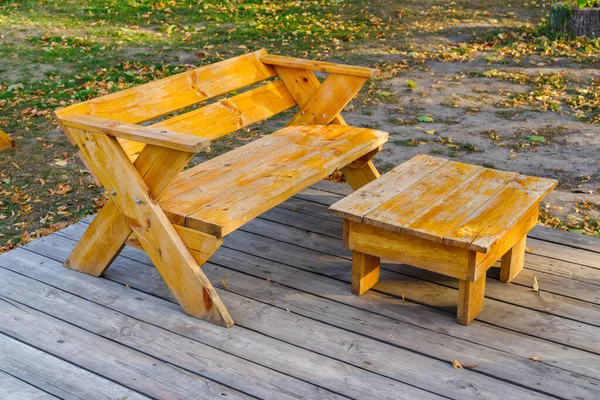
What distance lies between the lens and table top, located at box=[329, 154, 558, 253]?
3.36 metres

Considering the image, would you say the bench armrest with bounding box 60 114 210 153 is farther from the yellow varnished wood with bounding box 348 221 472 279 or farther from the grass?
the grass

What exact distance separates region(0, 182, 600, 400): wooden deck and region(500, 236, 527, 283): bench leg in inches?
2.5

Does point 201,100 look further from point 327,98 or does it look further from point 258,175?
point 327,98

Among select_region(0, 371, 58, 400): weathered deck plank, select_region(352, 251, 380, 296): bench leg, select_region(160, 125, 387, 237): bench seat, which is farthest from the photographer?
select_region(352, 251, 380, 296): bench leg

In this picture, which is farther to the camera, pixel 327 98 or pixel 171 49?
pixel 171 49

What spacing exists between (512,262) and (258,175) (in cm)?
132

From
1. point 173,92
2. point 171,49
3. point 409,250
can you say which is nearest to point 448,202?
point 409,250

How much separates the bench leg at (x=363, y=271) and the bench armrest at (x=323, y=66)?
4.33ft

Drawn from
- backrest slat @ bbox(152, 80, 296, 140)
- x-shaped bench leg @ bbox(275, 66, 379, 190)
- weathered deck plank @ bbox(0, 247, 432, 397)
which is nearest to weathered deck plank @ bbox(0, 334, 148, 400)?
weathered deck plank @ bbox(0, 247, 432, 397)

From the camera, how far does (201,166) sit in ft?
13.6

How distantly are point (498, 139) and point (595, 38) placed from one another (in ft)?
11.3

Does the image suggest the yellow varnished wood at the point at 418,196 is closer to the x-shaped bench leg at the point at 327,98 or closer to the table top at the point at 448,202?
the table top at the point at 448,202

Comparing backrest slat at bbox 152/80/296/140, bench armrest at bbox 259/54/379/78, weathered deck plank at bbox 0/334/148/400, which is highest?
bench armrest at bbox 259/54/379/78

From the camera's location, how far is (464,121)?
6836mm
